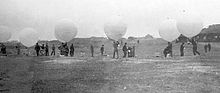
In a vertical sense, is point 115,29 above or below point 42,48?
above

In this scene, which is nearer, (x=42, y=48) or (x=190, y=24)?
(x=190, y=24)

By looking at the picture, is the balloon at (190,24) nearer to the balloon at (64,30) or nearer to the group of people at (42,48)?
the balloon at (64,30)

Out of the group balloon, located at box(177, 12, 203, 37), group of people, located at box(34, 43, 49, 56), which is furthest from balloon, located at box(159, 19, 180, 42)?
group of people, located at box(34, 43, 49, 56)

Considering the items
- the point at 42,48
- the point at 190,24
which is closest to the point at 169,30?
the point at 190,24

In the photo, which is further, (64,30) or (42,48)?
(42,48)

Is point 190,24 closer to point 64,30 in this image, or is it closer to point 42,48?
point 64,30

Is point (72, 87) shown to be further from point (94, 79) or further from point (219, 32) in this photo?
point (219, 32)

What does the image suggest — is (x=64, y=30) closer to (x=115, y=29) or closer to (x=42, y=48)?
(x=115, y=29)

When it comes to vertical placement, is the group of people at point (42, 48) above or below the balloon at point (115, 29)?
below

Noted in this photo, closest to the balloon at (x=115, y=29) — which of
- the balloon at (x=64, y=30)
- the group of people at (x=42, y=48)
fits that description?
the balloon at (x=64, y=30)

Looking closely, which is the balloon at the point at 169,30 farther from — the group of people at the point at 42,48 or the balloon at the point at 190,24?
the group of people at the point at 42,48

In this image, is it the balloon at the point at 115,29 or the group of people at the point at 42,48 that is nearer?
the balloon at the point at 115,29

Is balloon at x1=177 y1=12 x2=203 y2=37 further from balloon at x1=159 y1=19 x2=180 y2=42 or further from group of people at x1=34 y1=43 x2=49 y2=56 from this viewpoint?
group of people at x1=34 y1=43 x2=49 y2=56

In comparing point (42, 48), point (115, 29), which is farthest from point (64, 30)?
point (42, 48)
